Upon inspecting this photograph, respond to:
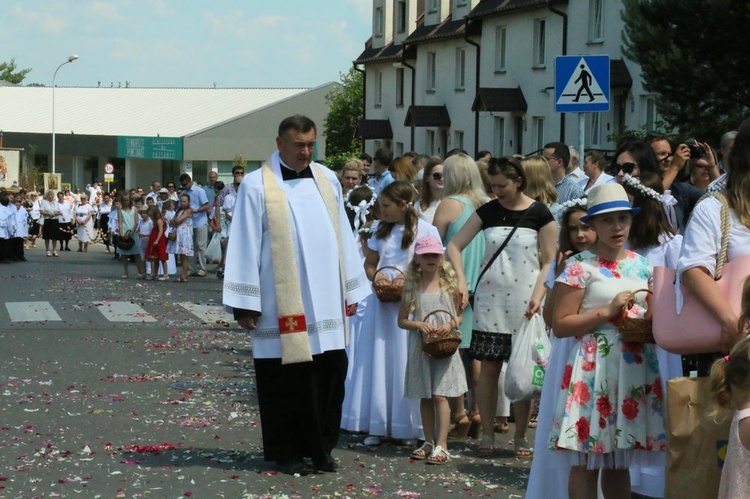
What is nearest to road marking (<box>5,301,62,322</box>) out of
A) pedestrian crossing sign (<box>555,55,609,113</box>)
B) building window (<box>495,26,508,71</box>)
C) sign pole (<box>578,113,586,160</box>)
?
pedestrian crossing sign (<box>555,55,609,113</box>)

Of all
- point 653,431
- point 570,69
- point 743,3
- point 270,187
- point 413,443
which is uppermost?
point 743,3

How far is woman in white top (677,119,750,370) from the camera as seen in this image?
548 cm

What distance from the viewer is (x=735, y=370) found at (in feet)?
15.6

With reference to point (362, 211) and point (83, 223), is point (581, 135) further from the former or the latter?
point (83, 223)

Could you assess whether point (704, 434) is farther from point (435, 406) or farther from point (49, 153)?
point (49, 153)

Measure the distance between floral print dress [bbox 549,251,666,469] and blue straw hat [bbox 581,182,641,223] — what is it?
227 millimetres

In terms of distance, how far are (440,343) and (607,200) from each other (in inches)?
111

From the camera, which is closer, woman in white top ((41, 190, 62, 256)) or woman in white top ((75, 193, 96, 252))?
woman in white top ((41, 190, 62, 256))

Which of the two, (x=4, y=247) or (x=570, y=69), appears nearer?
(x=570, y=69)

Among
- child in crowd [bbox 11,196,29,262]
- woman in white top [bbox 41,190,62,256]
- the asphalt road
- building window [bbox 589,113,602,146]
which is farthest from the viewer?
woman in white top [bbox 41,190,62,256]

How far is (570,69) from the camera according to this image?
14.3 m

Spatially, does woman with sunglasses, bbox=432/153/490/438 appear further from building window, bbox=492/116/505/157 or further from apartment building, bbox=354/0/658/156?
building window, bbox=492/116/505/157

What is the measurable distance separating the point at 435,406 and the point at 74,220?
1402 inches

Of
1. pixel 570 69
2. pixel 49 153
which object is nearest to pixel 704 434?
pixel 570 69
